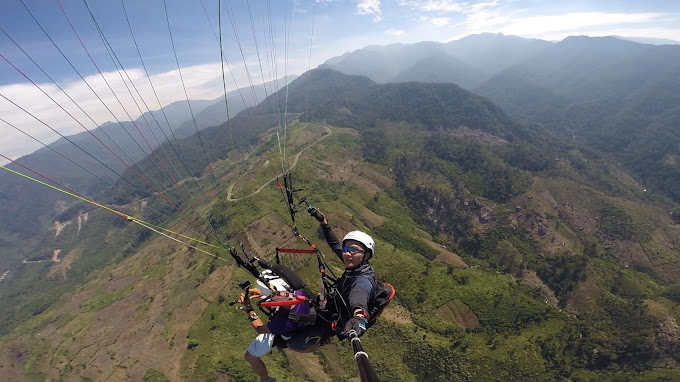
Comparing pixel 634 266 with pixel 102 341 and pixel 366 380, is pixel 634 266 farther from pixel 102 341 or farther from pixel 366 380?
pixel 102 341

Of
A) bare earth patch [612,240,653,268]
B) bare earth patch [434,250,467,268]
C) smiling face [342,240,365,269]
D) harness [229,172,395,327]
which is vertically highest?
smiling face [342,240,365,269]

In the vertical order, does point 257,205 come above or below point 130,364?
above

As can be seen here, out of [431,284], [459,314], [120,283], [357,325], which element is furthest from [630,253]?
[120,283]

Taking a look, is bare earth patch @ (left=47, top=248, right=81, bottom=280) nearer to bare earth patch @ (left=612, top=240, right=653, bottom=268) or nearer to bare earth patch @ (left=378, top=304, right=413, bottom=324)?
bare earth patch @ (left=378, top=304, right=413, bottom=324)

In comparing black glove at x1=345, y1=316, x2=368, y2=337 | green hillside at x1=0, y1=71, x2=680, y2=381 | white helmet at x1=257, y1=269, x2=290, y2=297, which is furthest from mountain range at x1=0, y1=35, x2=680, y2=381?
black glove at x1=345, y1=316, x2=368, y2=337

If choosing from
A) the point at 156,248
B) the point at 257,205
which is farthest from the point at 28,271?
the point at 257,205
